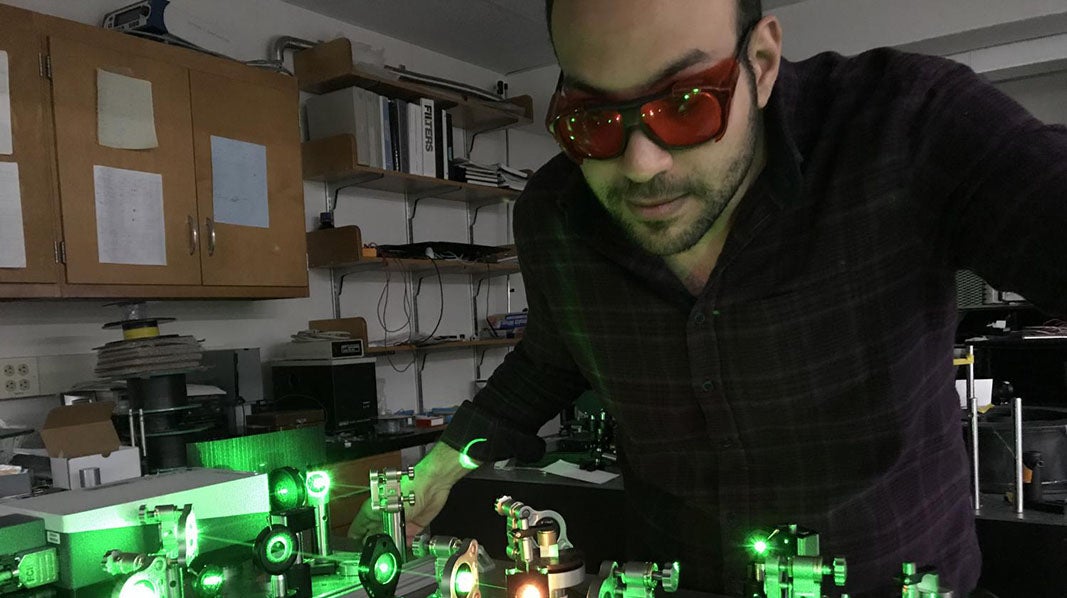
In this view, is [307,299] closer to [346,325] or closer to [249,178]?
[346,325]

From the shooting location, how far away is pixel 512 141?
466cm

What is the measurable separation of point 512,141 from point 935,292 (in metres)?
3.82

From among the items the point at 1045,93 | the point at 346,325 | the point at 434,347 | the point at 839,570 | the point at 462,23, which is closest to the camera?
the point at 839,570

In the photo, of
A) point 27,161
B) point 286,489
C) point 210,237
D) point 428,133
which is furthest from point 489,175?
point 286,489

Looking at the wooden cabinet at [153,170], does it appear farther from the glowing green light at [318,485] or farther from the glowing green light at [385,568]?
the glowing green light at [385,568]

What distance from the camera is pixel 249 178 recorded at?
2754mm

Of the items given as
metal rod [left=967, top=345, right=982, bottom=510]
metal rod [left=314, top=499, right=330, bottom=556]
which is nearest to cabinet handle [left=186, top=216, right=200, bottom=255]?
metal rod [left=314, top=499, right=330, bottom=556]

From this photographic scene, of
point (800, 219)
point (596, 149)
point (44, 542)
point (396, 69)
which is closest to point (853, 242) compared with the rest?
point (800, 219)

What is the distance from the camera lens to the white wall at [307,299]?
2.52 meters

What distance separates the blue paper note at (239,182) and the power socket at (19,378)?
75cm

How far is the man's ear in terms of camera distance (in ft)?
3.04

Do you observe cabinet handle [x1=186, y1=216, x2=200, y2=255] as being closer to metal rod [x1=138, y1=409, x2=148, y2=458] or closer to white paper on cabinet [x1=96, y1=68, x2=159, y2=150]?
white paper on cabinet [x1=96, y1=68, x2=159, y2=150]

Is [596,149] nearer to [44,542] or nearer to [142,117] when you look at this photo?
[44,542]

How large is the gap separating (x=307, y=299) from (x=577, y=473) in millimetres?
1618
